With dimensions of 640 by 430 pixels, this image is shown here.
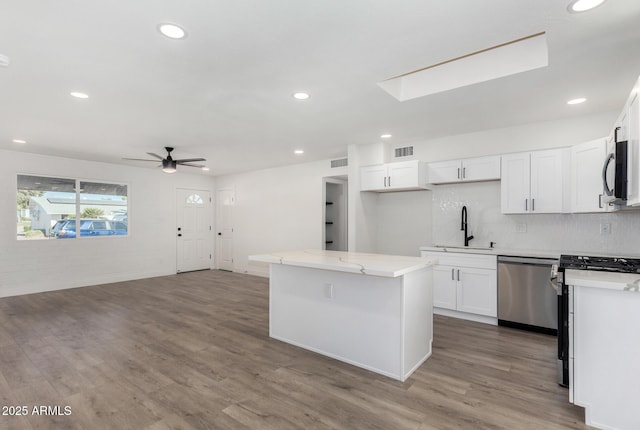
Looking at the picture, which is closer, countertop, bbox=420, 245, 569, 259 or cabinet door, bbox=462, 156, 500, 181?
countertop, bbox=420, 245, 569, 259

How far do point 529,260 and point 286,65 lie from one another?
345cm

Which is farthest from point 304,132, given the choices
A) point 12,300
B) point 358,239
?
point 12,300

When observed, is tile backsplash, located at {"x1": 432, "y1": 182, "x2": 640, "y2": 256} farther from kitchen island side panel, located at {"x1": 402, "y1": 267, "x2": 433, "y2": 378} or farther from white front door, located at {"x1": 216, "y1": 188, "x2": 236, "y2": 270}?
white front door, located at {"x1": 216, "y1": 188, "x2": 236, "y2": 270}

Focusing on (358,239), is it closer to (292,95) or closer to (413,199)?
(413,199)

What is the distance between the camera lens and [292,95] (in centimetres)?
317

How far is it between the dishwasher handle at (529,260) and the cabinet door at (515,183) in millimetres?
608

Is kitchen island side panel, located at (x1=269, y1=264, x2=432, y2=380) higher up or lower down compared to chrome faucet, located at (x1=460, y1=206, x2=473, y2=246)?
lower down

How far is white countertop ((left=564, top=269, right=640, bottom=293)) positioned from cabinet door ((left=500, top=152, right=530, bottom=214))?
6.28 ft

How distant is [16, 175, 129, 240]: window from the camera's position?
19.1 ft

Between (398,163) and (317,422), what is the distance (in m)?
3.75

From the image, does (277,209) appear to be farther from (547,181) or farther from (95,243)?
(547,181)

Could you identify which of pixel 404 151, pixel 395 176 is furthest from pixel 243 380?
pixel 404 151

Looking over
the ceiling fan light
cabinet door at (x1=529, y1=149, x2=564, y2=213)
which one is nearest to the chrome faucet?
cabinet door at (x1=529, y1=149, x2=564, y2=213)

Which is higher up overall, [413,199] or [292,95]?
[292,95]
